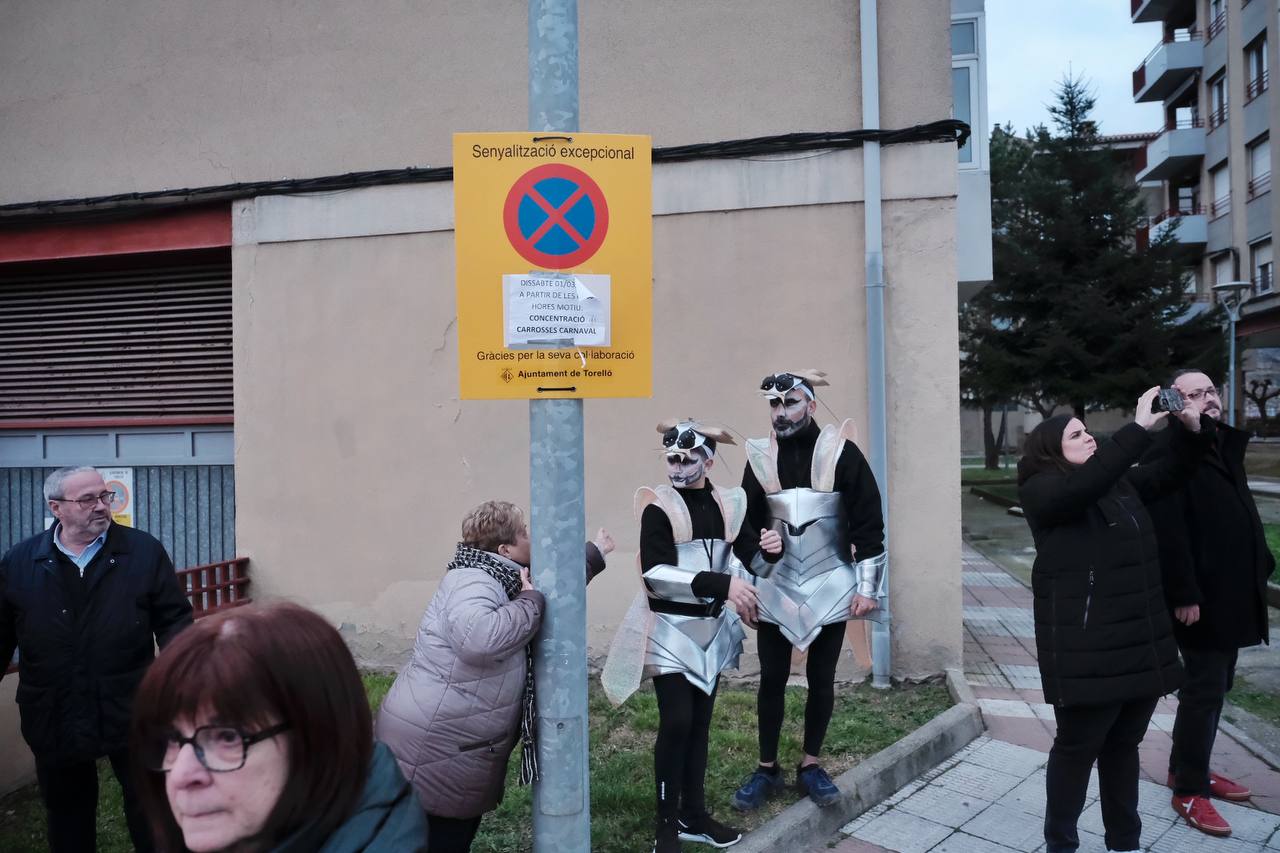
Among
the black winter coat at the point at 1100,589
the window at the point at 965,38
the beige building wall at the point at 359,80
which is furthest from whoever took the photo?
the window at the point at 965,38

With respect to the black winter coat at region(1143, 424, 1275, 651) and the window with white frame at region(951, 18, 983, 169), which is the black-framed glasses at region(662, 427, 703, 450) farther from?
the window with white frame at region(951, 18, 983, 169)

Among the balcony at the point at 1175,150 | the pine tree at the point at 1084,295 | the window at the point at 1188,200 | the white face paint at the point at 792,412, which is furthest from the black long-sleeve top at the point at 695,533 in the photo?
the window at the point at 1188,200

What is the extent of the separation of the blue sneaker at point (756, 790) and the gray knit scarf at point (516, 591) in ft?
4.42

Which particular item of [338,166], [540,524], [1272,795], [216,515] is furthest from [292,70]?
[1272,795]

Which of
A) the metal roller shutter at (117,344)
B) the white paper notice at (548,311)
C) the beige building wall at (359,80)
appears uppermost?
the beige building wall at (359,80)

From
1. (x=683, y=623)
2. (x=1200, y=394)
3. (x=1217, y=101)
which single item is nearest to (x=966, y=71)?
(x=1200, y=394)

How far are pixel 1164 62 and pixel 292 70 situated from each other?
35861 millimetres

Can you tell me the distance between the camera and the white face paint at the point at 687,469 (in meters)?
3.51

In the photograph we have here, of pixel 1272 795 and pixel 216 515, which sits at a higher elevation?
pixel 216 515

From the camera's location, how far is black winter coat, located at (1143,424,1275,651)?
3840 millimetres

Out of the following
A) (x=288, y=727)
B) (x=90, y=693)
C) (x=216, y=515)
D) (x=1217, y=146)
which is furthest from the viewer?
(x=1217, y=146)

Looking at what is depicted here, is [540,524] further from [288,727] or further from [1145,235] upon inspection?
[1145,235]

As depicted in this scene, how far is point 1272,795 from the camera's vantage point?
4.20 meters

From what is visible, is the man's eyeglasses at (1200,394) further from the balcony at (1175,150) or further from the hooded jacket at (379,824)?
the balcony at (1175,150)
